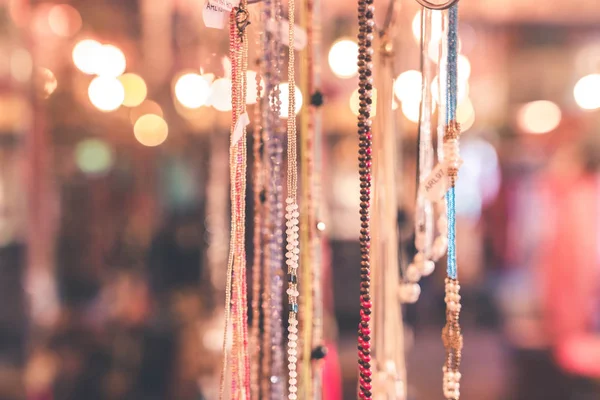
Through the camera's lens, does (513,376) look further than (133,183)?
No

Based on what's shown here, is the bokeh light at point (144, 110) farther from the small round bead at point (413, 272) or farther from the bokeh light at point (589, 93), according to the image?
the bokeh light at point (589, 93)

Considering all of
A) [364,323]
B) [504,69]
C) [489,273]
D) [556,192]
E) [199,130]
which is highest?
[504,69]

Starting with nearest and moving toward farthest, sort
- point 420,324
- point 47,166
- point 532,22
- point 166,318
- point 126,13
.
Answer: point 47,166 → point 166,318 → point 126,13 → point 532,22 → point 420,324

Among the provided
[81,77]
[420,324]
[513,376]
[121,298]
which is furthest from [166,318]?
[420,324]

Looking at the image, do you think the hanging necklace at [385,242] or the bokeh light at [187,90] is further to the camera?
the bokeh light at [187,90]

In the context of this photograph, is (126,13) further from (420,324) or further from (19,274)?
(420,324)

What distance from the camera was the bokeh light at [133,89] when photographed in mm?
2785

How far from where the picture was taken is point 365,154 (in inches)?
21.7

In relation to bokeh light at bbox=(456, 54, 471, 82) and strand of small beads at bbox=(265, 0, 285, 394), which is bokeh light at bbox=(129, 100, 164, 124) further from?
strand of small beads at bbox=(265, 0, 285, 394)

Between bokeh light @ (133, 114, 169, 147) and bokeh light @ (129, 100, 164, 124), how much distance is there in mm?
25

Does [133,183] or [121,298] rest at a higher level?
[133,183]

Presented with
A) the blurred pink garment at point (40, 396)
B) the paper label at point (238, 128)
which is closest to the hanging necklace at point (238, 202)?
the paper label at point (238, 128)

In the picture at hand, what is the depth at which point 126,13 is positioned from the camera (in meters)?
2.93

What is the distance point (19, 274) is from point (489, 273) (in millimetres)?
3477
